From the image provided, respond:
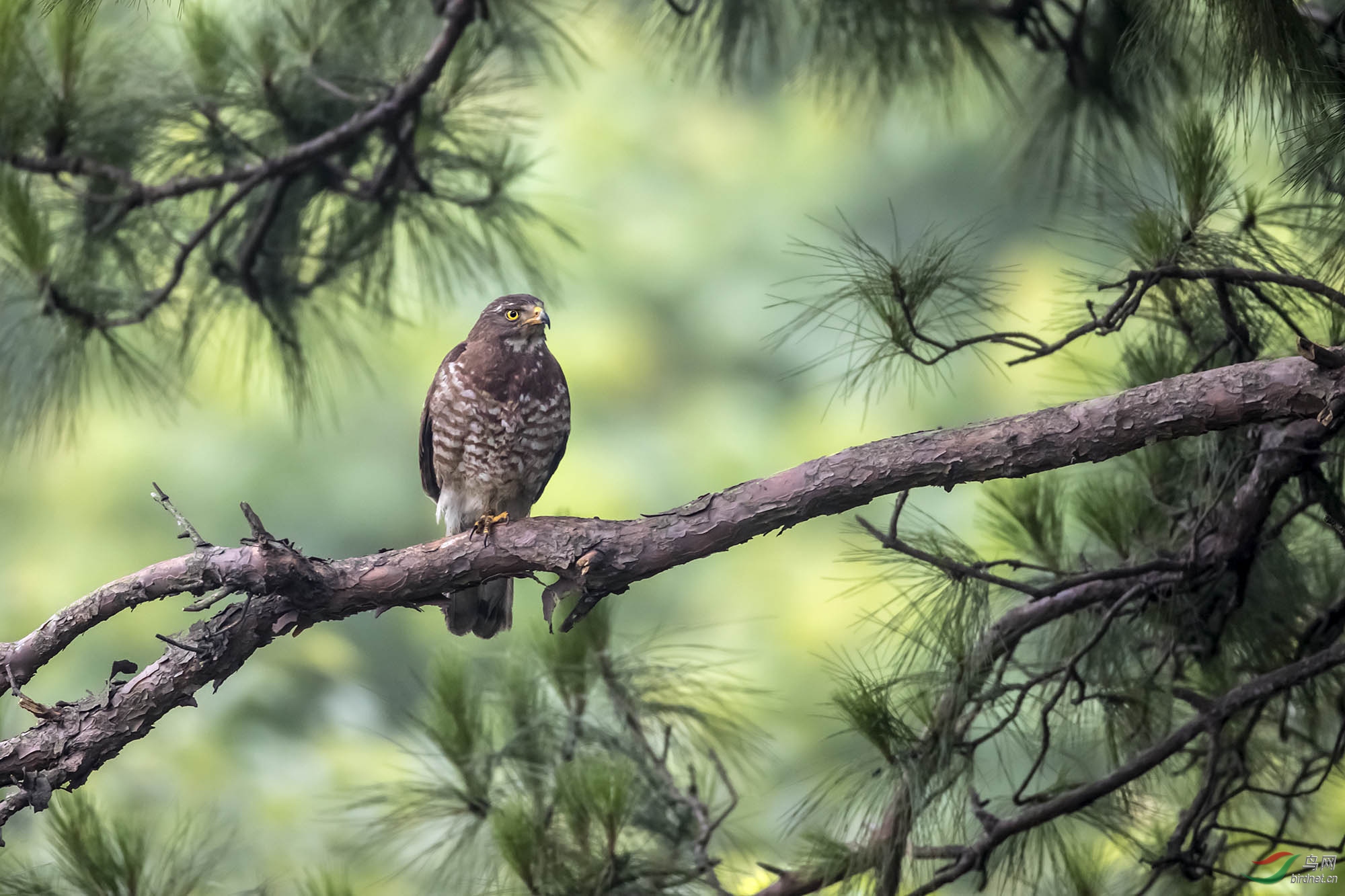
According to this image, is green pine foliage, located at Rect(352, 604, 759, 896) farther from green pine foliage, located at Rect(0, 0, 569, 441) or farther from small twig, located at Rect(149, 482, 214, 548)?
green pine foliage, located at Rect(0, 0, 569, 441)

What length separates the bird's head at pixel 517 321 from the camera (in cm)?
296

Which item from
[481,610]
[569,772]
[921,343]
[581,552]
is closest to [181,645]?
[581,552]

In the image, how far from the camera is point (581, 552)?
1937mm

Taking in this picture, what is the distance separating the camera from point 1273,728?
262 cm

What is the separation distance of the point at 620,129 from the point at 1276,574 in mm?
7729

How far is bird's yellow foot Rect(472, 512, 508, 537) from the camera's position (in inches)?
82.2

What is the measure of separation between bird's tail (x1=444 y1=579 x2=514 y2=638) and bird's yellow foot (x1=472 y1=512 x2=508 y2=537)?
39 centimetres

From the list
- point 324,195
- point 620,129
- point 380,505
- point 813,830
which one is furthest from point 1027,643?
point 620,129

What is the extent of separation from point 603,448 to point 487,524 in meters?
4.88

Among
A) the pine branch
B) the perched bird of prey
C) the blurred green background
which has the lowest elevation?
the perched bird of prey

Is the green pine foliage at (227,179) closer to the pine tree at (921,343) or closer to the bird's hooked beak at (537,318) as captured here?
the pine tree at (921,343)

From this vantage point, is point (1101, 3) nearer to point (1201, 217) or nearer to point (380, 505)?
point (1201, 217)

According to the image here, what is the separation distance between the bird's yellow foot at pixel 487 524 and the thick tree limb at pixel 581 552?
0.06m

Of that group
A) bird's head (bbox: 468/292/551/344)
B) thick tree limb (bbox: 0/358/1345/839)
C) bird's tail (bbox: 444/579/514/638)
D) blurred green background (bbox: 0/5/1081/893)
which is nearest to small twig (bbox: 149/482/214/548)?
thick tree limb (bbox: 0/358/1345/839)
